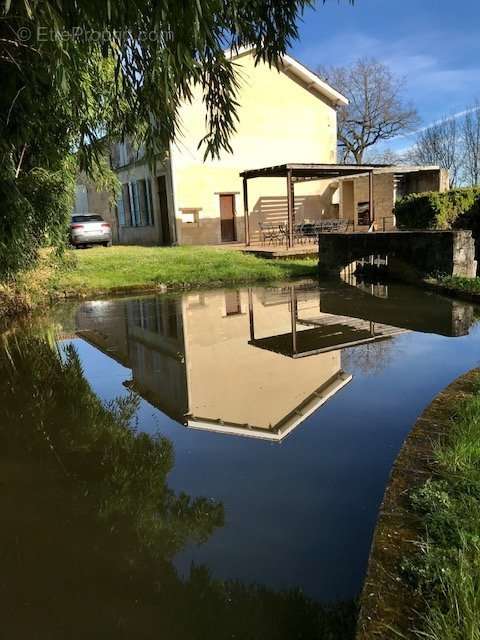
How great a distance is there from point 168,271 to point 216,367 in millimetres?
7478

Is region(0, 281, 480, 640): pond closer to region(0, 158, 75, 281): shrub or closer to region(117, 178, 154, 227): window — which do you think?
region(0, 158, 75, 281): shrub

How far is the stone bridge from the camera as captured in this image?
31.3 feet

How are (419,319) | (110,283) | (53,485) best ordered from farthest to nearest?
(110,283)
(419,319)
(53,485)

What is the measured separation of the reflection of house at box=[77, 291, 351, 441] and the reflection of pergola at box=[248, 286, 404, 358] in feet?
0.62

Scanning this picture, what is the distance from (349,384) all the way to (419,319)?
2.98 metres

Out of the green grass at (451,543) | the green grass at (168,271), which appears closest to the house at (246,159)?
the green grass at (168,271)

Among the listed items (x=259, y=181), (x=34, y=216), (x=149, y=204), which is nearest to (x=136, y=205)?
(x=149, y=204)

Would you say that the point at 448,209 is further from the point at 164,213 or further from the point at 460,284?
the point at 164,213

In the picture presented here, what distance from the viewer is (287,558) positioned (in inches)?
95.1

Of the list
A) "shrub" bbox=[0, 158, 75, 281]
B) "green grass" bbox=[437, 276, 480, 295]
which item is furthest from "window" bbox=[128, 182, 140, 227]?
"green grass" bbox=[437, 276, 480, 295]

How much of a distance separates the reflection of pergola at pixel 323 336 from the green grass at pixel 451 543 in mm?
3207

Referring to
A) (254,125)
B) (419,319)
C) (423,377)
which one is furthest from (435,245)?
(254,125)

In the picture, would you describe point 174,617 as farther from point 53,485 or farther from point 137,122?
point 137,122

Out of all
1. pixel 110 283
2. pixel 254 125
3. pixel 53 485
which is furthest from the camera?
pixel 254 125
